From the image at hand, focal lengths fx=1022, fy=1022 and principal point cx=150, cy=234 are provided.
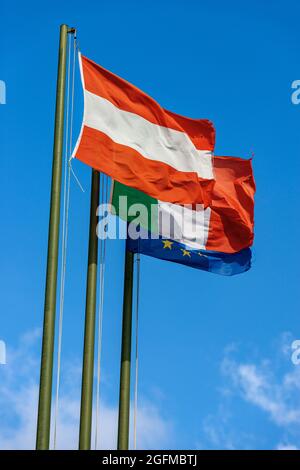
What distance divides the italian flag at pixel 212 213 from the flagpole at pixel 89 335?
1.30m

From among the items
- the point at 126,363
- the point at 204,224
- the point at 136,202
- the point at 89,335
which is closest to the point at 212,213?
the point at 204,224

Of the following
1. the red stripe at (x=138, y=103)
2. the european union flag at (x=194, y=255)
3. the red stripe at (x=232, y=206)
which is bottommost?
the european union flag at (x=194, y=255)

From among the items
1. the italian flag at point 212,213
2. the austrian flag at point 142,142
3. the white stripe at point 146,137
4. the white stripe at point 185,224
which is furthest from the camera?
the white stripe at point 185,224

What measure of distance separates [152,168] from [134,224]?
129 centimetres

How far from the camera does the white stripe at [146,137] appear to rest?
21.4 metres

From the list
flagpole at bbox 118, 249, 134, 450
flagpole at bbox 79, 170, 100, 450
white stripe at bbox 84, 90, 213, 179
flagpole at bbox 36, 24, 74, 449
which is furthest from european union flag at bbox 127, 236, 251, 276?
flagpole at bbox 36, 24, 74, 449

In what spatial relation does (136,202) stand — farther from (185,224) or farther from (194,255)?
(194,255)

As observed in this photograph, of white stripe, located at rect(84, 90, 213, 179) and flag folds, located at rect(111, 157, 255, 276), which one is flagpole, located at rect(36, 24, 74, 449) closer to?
white stripe, located at rect(84, 90, 213, 179)

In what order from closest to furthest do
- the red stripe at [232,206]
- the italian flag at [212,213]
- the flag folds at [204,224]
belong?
the italian flag at [212,213] < the flag folds at [204,224] < the red stripe at [232,206]

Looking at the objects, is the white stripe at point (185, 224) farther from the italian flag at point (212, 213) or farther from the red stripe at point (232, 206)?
the red stripe at point (232, 206)

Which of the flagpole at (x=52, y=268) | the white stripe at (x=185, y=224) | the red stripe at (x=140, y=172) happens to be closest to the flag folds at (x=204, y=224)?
the white stripe at (x=185, y=224)

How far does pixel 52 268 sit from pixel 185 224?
5159 mm

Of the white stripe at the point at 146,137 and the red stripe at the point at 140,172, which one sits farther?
the white stripe at the point at 146,137

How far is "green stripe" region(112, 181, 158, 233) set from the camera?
71.9 feet
